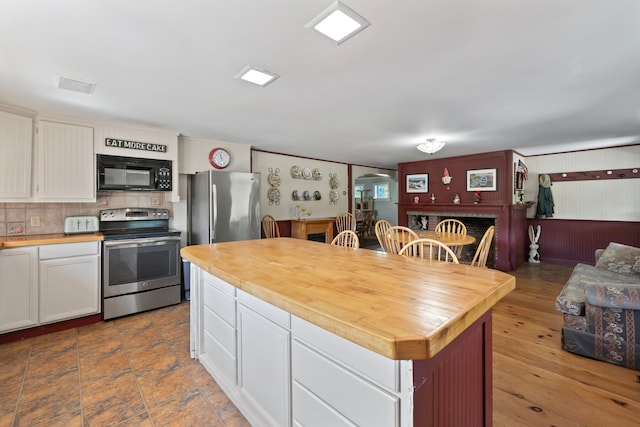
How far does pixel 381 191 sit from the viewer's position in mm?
9781

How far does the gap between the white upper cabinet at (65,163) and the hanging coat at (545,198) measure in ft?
24.9

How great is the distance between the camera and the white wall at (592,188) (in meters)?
5.03

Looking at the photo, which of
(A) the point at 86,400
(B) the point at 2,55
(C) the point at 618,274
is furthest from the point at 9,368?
(C) the point at 618,274

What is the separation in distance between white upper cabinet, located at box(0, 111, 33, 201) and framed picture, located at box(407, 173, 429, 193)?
636 centimetres

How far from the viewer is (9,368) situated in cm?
223

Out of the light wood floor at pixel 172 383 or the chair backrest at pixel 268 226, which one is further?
the chair backrest at pixel 268 226

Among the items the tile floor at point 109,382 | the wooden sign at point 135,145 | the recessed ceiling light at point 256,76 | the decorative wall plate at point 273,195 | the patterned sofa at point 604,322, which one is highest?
the recessed ceiling light at point 256,76

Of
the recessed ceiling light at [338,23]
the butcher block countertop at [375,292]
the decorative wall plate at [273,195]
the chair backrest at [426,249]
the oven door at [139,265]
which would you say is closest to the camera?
the butcher block countertop at [375,292]

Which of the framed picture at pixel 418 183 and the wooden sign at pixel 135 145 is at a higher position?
the wooden sign at pixel 135 145

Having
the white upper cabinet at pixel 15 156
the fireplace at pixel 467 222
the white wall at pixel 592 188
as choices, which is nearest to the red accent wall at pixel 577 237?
the white wall at pixel 592 188

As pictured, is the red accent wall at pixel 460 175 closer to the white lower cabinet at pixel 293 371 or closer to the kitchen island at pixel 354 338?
the kitchen island at pixel 354 338

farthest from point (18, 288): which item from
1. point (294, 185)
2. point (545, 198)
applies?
point (545, 198)

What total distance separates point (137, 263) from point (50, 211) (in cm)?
113

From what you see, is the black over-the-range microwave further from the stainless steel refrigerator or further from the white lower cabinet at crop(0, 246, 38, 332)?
the white lower cabinet at crop(0, 246, 38, 332)
